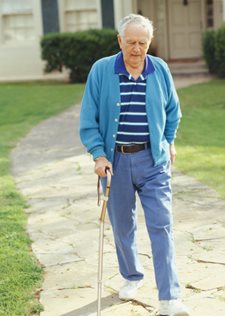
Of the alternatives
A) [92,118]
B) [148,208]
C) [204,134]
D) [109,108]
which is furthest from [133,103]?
[204,134]

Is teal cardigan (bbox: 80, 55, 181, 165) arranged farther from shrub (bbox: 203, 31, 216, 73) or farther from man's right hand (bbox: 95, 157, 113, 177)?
shrub (bbox: 203, 31, 216, 73)

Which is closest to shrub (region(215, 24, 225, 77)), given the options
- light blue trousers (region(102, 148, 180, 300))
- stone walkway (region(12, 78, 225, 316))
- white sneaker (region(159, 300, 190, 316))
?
stone walkway (region(12, 78, 225, 316))

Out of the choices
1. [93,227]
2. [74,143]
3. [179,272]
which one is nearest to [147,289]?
[179,272]

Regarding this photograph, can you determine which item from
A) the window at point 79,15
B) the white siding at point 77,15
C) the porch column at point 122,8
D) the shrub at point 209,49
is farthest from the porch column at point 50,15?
the shrub at point 209,49

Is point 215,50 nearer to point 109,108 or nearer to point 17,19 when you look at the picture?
point 17,19

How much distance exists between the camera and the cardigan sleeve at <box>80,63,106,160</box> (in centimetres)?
462

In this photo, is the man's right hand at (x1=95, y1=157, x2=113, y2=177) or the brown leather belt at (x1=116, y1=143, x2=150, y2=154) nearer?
the man's right hand at (x1=95, y1=157, x2=113, y2=177)

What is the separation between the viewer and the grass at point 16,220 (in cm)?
504

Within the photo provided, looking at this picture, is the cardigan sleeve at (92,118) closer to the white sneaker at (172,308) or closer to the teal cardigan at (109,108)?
the teal cardigan at (109,108)

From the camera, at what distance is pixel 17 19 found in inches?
840

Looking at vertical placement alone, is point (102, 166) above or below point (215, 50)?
above

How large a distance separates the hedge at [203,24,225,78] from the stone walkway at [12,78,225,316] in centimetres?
878

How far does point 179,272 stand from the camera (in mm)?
5438

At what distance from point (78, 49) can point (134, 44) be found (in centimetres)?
1469
